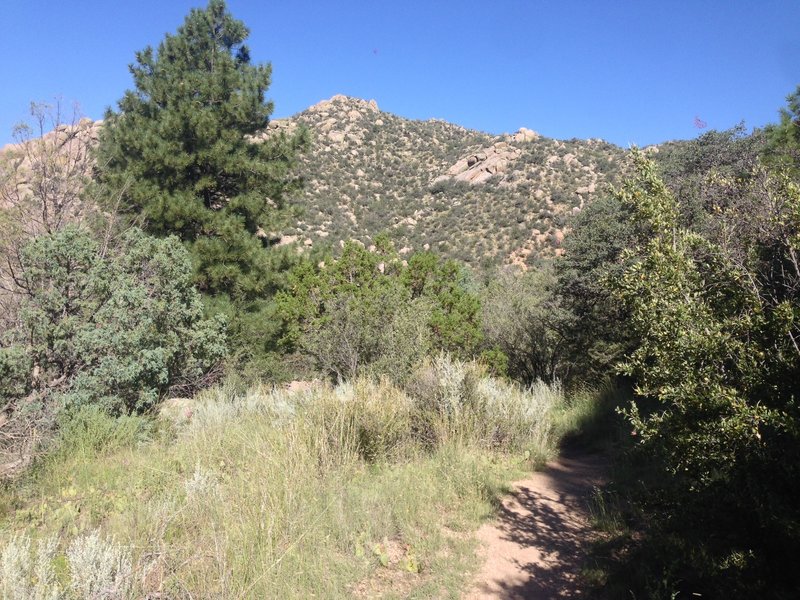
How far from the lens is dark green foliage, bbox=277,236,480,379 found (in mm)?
8258

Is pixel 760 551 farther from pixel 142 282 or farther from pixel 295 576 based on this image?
pixel 142 282

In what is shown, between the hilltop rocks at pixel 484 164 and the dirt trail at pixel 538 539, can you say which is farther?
the hilltop rocks at pixel 484 164

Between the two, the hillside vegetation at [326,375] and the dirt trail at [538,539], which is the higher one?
the hillside vegetation at [326,375]

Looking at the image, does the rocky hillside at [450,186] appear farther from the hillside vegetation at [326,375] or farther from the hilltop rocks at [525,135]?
the hillside vegetation at [326,375]

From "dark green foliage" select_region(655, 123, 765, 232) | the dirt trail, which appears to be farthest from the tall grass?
"dark green foliage" select_region(655, 123, 765, 232)

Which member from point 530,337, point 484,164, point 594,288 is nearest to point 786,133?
point 594,288

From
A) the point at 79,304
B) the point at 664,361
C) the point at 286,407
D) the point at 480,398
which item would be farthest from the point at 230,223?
the point at 664,361

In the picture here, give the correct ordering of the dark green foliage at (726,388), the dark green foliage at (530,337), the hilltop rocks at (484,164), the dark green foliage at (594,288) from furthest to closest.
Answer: the hilltop rocks at (484,164) < the dark green foliage at (530,337) < the dark green foliage at (594,288) < the dark green foliage at (726,388)

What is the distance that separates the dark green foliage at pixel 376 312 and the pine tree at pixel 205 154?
1.61 m

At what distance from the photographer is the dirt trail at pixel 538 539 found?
11.7 ft

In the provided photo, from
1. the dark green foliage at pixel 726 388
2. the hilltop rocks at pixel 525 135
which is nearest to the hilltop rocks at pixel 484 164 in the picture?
the hilltop rocks at pixel 525 135

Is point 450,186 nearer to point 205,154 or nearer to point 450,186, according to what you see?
point 450,186

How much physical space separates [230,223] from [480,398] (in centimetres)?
741

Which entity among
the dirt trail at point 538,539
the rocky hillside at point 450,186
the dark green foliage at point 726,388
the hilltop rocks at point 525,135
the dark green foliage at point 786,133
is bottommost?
the dirt trail at point 538,539
